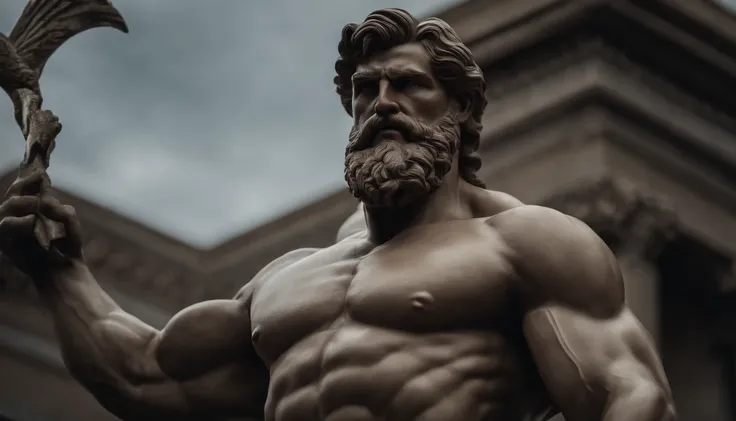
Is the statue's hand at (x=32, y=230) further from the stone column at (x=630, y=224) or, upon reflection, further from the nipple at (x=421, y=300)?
the stone column at (x=630, y=224)

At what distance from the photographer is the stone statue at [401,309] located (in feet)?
18.8

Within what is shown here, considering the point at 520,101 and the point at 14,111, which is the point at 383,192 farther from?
the point at 520,101

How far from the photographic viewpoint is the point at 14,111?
21.1 ft

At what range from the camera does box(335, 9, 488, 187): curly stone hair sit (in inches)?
242

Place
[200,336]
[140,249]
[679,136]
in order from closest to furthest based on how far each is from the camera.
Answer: [200,336], [679,136], [140,249]

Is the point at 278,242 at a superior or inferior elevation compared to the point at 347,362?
inferior

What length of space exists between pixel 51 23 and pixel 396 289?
1423 millimetres

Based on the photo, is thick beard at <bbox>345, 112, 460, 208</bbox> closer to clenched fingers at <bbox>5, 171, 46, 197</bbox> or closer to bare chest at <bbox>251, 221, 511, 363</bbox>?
bare chest at <bbox>251, 221, 511, 363</bbox>

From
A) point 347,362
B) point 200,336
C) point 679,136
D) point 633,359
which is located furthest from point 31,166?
point 679,136

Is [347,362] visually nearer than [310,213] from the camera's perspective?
Yes

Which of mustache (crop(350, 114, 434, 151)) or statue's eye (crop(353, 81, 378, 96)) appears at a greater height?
statue's eye (crop(353, 81, 378, 96))

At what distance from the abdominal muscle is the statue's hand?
783 millimetres

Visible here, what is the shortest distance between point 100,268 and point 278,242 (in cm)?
201

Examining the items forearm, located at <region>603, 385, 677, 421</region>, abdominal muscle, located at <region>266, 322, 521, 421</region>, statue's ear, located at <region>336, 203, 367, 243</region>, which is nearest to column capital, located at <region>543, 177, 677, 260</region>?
statue's ear, located at <region>336, 203, 367, 243</region>
